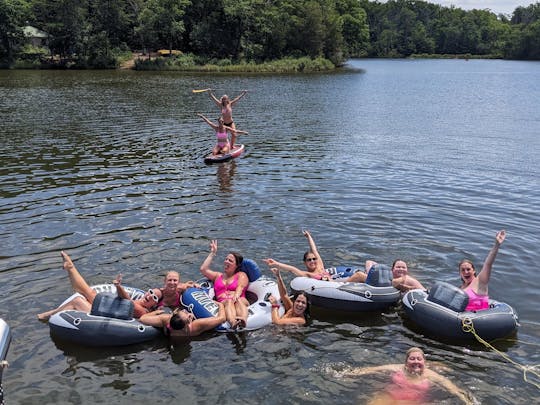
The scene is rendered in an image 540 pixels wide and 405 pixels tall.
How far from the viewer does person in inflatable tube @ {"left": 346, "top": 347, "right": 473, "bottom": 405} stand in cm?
674

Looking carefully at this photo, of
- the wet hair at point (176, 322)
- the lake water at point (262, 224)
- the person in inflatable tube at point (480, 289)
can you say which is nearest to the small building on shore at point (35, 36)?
the lake water at point (262, 224)

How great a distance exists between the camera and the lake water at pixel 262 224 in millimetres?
7254

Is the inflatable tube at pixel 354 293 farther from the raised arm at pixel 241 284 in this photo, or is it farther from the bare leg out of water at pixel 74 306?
the bare leg out of water at pixel 74 306

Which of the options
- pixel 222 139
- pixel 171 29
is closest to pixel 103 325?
pixel 222 139

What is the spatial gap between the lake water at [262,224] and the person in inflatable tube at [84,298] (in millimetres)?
539

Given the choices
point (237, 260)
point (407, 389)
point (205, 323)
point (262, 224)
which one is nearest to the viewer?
point (407, 389)

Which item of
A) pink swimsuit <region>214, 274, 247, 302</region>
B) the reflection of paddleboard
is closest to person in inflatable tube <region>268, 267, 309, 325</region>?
pink swimsuit <region>214, 274, 247, 302</region>

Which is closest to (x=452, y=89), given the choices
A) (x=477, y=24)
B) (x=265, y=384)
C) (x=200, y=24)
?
(x=200, y=24)

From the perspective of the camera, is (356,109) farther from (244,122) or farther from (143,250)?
(143,250)

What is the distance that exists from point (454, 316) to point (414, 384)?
1535 mm

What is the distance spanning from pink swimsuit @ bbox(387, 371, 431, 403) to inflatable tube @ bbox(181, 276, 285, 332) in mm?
2310

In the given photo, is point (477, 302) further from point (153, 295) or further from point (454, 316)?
point (153, 295)

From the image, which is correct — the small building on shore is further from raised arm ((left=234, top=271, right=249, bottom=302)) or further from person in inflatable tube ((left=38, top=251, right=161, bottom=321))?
raised arm ((left=234, top=271, right=249, bottom=302))

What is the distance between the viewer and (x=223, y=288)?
9125 mm
